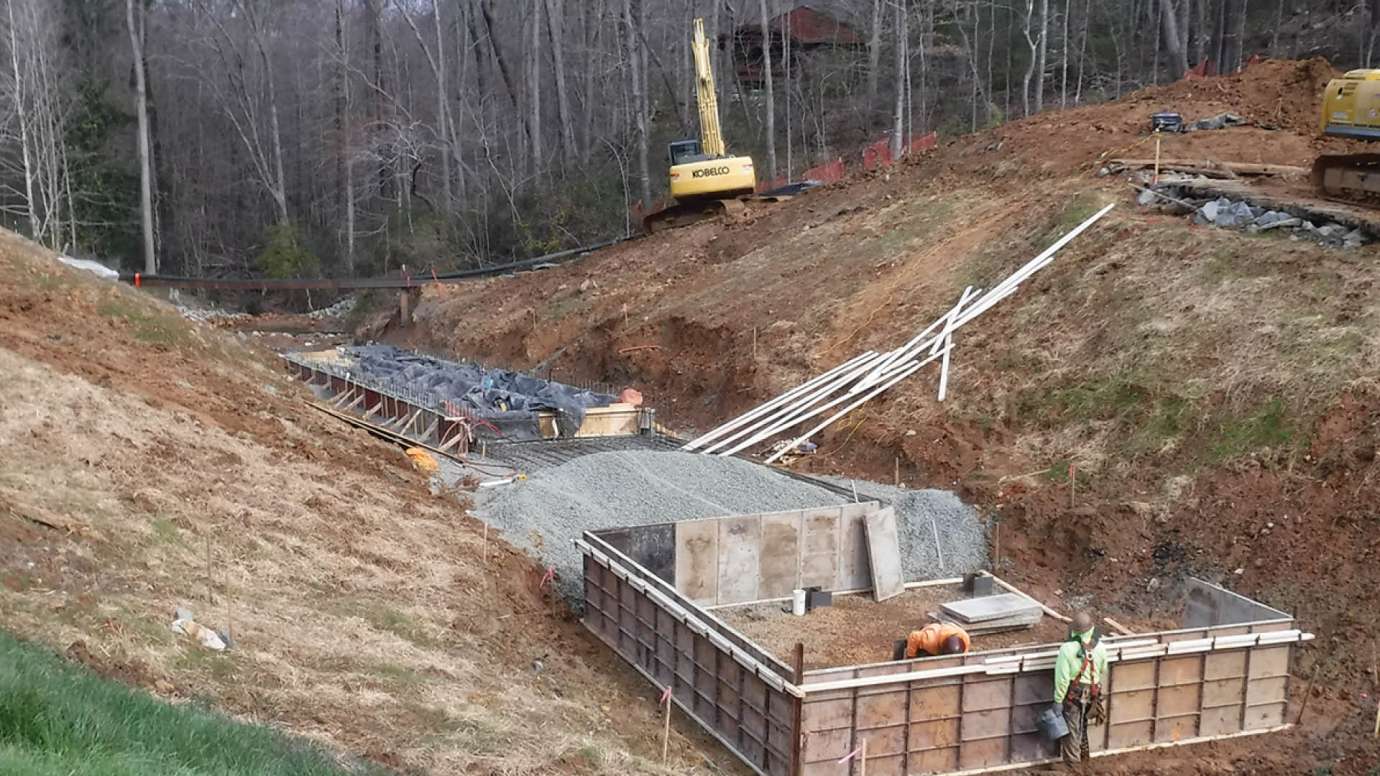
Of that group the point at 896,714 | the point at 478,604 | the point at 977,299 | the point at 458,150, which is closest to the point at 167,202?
the point at 458,150

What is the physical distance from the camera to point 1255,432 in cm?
1455

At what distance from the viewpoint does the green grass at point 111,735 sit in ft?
16.0

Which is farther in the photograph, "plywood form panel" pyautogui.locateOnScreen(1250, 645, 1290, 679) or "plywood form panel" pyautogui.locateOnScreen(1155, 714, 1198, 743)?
"plywood form panel" pyautogui.locateOnScreen(1250, 645, 1290, 679)

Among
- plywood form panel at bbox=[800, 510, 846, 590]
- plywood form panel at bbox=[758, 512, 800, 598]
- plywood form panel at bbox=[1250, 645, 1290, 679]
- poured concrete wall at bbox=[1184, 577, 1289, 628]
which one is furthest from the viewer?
plywood form panel at bbox=[800, 510, 846, 590]

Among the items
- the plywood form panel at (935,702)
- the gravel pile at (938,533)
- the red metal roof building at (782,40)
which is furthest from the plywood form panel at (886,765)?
the red metal roof building at (782,40)

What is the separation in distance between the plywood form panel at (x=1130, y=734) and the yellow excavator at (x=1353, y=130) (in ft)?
37.4

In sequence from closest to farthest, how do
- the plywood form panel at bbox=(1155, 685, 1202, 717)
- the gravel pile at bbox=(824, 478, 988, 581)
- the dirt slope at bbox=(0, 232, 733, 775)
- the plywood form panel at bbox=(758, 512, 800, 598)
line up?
the dirt slope at bbox=(0, 232, 733, 775) → the plywood form panel at bbox=(1155, 685, 1202, 717) → the plywood form panel at bbox=(758, 512, 800, 598) → the gravel pile at bbox=(824, 478, 988, 581)

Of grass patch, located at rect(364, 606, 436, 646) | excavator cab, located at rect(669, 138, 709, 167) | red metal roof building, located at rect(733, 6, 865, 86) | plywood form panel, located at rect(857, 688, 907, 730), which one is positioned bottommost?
plywood form panel, located at rect(857, 688, 907, 730)

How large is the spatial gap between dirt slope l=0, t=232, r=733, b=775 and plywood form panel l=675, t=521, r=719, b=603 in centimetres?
144

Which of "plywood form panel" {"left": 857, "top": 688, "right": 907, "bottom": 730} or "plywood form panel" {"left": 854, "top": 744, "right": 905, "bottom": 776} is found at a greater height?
"plywood form panel" {"left": 857, "top": 688, "right": 907, "bottom": 730}

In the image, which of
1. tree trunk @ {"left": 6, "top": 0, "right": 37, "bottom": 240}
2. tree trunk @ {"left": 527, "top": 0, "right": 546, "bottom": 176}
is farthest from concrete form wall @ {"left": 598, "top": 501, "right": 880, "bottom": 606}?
tree trunk @ {"left": 6, "top": 0, "right": 37, "bottom": 240}

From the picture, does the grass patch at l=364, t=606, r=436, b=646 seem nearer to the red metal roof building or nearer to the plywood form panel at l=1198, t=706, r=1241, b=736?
the plywood form panel at l=1198, t=706, r=1241, b=736

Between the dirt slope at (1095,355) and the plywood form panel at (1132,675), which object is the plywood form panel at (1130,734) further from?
the plywood form panel at (1132,675)

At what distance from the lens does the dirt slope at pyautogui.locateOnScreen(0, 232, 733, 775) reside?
815 cm
